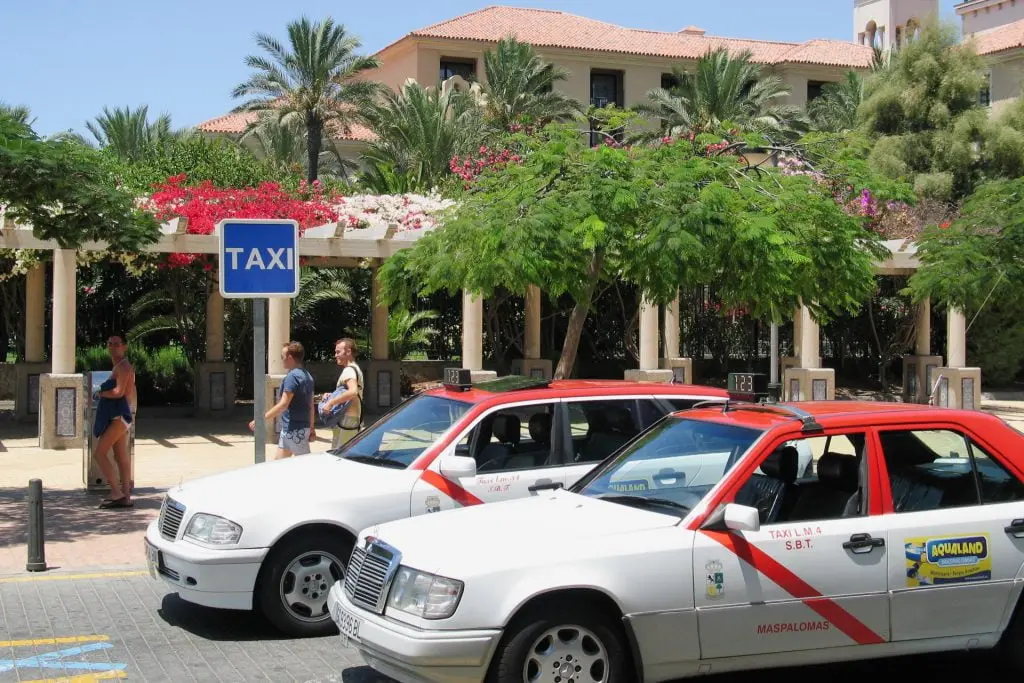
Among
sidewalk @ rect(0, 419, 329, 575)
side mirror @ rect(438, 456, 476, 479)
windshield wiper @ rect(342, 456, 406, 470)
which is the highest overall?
side mirror @ rect(438, 456, 476, 479)

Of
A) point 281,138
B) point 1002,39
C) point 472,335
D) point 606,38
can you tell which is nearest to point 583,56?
point 606,38

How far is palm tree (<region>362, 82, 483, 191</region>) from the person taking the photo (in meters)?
39.2

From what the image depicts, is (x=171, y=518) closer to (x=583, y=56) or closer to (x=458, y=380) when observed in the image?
(x=458, y=380)

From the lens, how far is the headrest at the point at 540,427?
8.20m

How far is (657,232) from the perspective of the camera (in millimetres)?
12000

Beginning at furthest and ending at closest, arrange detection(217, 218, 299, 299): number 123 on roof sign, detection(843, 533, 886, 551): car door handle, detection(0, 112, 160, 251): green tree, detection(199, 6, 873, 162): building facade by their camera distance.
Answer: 1. detection(199, 6, 873, 162): building facade
2. detection(0, 112, 160, 251): green tree
3. detection(217, 218, 299, 299): number 123 on roof sign
4. detection(843, 533, 886, 551): car door handle

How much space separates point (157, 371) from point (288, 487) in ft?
61.4

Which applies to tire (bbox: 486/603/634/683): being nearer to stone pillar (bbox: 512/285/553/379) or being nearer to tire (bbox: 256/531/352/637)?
tire (bbox: 256/531/352/637)

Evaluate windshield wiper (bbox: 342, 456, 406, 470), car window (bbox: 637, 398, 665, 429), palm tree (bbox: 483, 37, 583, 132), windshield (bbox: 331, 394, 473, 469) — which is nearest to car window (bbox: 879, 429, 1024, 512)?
car window (bbox: 637, 398, 665, 429)

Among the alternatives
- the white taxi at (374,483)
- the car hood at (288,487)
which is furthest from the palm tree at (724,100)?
the car hood at (288,487)

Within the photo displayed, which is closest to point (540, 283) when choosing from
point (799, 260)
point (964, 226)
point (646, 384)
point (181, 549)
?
point (799, 260)

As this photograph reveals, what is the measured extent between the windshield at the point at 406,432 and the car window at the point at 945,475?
285 cm

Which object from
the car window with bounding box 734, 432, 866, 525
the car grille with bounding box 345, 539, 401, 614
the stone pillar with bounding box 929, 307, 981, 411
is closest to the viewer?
the car grille with bounding box 345, 539, 401, 614

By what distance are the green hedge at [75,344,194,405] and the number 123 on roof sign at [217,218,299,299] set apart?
16868mm
